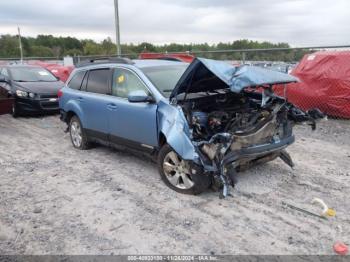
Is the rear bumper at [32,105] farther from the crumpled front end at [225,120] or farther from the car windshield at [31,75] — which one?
the crumpled front end at [225,120]

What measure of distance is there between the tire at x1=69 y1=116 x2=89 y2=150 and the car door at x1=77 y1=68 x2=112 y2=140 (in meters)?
0.25

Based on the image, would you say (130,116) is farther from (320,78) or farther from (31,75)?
(31,75)

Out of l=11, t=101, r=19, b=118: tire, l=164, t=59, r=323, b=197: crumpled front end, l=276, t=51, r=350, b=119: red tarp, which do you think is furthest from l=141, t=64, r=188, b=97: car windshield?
l=11, t=101, r=19, b=118: tire

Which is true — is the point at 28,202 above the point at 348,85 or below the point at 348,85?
below

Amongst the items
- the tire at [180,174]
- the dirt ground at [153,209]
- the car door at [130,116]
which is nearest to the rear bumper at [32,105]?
the dirt ground at [153,209]

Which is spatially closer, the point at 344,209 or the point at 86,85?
the point at 344,209

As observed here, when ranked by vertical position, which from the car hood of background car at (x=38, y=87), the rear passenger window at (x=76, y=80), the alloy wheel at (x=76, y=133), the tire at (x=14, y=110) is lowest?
the tire at (x=14, y=110)

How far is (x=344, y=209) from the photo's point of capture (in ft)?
13.9

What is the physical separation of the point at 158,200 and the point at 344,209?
2230 millimetres

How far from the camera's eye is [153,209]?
14.5 feet

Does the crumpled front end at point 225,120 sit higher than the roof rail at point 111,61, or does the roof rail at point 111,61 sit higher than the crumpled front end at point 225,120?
the roof rail at point 111,61

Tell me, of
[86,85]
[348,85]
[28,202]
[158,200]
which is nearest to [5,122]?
[86,85]

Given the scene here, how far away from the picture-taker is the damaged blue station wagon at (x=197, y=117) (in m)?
4.47

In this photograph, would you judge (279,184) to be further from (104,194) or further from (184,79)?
(104,194)
